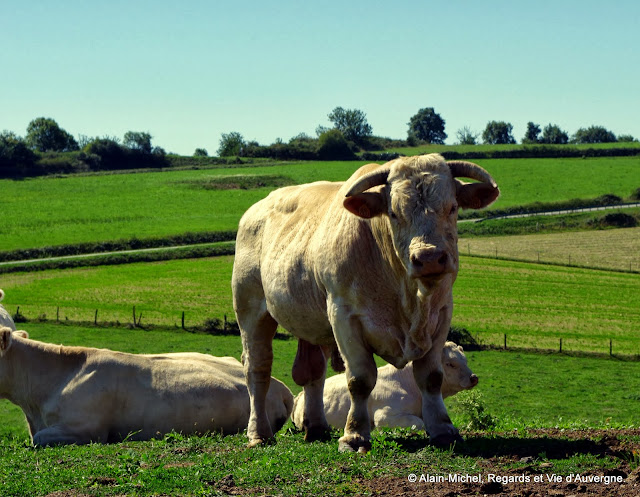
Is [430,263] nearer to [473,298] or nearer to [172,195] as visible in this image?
[473,298]

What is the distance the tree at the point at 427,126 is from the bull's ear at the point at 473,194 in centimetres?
15993

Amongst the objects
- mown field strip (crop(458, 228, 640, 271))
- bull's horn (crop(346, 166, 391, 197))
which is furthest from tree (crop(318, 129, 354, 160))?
bull's horn (crop(346, 166, 391, 197))

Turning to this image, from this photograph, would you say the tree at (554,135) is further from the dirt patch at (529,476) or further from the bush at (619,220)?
the dirt patch at (529,476)

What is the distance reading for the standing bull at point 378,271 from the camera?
8328mm

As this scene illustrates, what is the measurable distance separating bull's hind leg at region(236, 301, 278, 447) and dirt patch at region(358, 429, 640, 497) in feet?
10.5

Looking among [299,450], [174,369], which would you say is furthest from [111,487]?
[174,369]

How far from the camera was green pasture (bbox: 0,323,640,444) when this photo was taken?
24.9m

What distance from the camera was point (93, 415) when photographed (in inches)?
515

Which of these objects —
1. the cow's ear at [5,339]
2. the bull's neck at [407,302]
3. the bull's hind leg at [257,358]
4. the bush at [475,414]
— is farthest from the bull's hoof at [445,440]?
the cow's ear at [5,339]


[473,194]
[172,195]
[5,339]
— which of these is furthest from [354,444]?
[172,195]

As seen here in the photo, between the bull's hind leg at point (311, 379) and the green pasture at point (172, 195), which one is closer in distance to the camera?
the bull's hind leg at point (311, 379)

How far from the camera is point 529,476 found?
7.23 metres

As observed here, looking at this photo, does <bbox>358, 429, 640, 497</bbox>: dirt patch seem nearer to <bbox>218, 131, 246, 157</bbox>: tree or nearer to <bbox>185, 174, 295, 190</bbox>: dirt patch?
<bbox>185, 174, 295, 190</bbox>: dirt patch

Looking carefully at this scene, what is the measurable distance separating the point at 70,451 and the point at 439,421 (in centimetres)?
441
